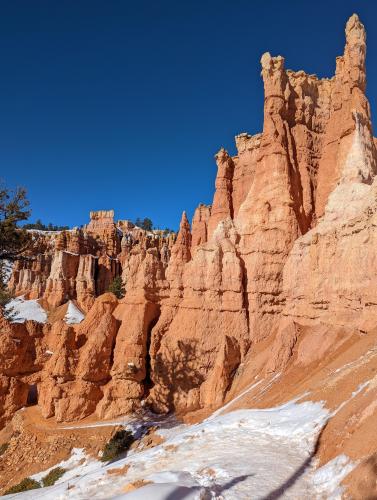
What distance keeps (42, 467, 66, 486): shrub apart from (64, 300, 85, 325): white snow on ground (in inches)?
1202

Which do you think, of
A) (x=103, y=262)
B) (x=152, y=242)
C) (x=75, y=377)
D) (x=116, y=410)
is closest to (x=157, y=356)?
(x=116, y=410)

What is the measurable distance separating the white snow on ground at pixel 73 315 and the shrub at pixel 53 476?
3052cm

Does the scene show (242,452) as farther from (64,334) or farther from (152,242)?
(152,242)

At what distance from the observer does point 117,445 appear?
17.8 m

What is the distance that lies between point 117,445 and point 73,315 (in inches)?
1430

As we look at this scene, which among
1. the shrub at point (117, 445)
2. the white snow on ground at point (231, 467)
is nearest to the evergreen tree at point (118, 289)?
the shrub at point (117, 445)

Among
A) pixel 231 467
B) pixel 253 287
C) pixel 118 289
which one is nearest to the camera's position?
pixel 231 467

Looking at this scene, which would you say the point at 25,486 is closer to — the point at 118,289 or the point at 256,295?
the point at 256,295

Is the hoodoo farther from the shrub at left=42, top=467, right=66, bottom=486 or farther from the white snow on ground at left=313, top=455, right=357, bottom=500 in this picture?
the white snow on ground at left=313, top=455, right=357, bottom=500

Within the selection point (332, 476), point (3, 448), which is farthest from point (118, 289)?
point (332, 476)

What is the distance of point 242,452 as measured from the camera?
7867 millimetres

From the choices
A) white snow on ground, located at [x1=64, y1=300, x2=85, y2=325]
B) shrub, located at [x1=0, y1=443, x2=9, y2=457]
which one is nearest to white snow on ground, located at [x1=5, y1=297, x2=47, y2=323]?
white snow on ground, located at [x1=64, y1=300, x2=85, y2=325]

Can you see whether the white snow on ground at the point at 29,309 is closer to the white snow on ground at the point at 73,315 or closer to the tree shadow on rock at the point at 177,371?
the white snow on ground at the point at 73,315

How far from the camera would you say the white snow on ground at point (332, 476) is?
229 inches
